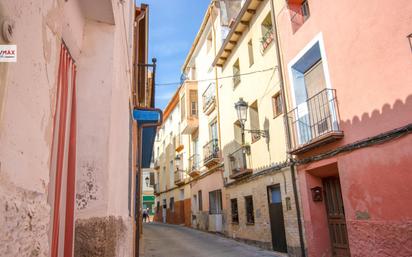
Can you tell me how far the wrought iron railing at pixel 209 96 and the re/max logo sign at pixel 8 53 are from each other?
16599 mm

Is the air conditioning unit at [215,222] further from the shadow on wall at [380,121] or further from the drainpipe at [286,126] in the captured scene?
the shadow on wall at [380,121]

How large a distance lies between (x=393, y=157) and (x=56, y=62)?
6.70 metres

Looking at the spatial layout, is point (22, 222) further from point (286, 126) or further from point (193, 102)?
point (193, 102)

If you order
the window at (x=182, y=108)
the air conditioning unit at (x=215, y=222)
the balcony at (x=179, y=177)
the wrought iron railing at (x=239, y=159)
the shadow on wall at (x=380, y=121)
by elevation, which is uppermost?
the window at (x=182, y=108)

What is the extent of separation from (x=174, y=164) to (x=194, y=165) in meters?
6.42

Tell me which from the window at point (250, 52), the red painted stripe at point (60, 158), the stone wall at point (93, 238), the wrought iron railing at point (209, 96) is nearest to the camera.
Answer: the red painted stripe at point (60, 158)

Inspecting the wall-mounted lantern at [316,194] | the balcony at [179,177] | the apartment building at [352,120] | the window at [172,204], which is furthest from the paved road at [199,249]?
the window at [172,204]

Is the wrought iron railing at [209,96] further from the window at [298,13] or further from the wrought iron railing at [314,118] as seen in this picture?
the wrought iron railing at [314,118]

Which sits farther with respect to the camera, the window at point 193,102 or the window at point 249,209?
the window at point 193,102

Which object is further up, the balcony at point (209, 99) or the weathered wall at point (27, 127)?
the balcony at point (209, 99)

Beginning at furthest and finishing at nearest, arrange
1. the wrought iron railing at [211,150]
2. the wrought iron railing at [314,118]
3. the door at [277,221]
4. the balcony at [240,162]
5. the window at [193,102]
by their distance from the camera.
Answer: the window at [193,102] → the wrought iron railing at [211,150] → the balcony at [240,162] → the door at [277,221] → the wrought iron railing at [314,118]

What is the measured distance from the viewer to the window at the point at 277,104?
11.2 meters

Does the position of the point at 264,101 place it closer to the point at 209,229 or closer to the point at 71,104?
the point at 209,229

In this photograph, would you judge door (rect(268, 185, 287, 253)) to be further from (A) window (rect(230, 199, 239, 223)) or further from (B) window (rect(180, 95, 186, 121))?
(B) window (rect(180, 95, 186, 121))
